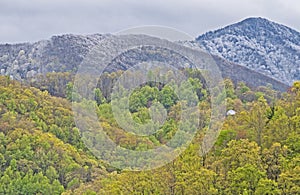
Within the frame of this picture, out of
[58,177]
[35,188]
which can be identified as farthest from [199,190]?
[58,177]

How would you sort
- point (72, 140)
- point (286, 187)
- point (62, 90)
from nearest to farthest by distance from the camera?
1. point (286, 187)
2. point (72, 140)
3. point (62, 90)

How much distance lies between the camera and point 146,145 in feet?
333

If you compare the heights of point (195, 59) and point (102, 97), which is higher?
point (195, 59)

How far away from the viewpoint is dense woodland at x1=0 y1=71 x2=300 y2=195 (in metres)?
47.8

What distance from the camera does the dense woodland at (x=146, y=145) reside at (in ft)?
157

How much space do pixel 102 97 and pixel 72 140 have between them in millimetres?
34094

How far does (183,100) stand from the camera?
474 ft

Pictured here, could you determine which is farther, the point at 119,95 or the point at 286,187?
the point at 119,95

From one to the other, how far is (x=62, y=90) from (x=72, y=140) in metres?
46.5

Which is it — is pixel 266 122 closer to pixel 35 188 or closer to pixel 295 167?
pixel 295 167

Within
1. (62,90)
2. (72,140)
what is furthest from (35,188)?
(62,90)

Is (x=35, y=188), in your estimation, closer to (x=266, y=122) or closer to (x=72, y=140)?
(x=72, y=140)

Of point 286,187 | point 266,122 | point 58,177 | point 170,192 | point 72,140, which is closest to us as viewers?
point 286,187

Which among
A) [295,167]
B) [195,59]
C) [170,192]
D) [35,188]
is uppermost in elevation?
[195,59]
